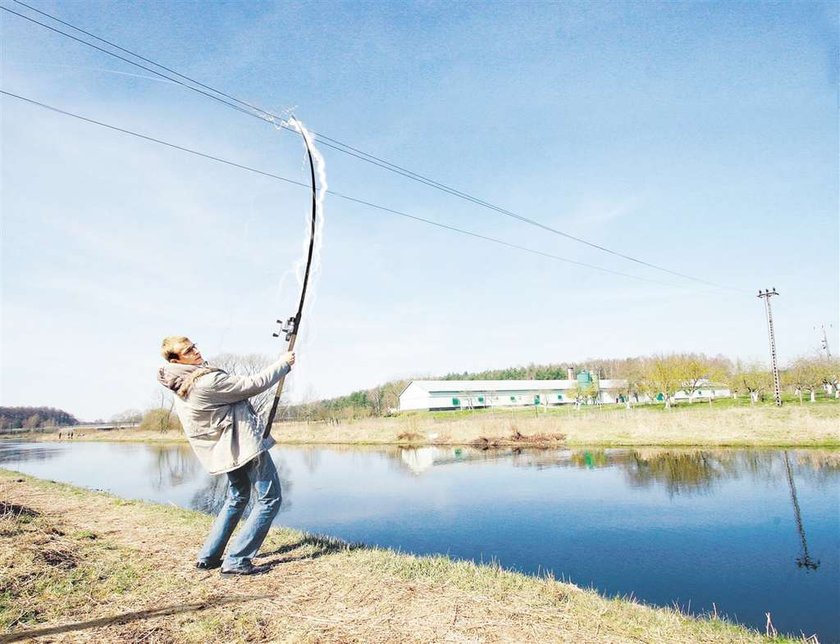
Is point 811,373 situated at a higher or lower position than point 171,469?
higher

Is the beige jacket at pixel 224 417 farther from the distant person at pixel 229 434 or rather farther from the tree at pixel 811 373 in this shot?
the tree at pixel 811 373

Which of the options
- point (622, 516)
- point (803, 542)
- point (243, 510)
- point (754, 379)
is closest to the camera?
point (243, 510)

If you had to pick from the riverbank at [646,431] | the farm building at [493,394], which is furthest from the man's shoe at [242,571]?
the farm building at [493,394]

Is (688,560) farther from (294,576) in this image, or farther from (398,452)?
(398,452)

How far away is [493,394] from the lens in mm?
90438

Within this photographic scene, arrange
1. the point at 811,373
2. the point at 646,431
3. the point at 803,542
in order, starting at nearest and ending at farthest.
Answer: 1. the point at 803,542
2. the point at 646,431
3. the point at 811,373

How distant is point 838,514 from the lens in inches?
509

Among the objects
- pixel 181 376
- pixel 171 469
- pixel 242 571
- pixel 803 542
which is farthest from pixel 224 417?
pixel 171 469

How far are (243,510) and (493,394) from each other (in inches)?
3433

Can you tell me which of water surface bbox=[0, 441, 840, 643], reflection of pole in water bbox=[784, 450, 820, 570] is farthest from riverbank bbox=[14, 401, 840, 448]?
reflection of pole in water bbox=[784, 450, 820, 570]

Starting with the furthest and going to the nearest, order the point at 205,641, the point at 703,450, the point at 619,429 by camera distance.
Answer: the point at 619,429, the point at 703,450, the point at 205,641

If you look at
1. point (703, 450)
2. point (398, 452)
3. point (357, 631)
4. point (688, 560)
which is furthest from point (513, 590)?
point (398, 452)

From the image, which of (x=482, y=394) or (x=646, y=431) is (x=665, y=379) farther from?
(x=482, y=394)

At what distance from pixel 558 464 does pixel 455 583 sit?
813 inches
